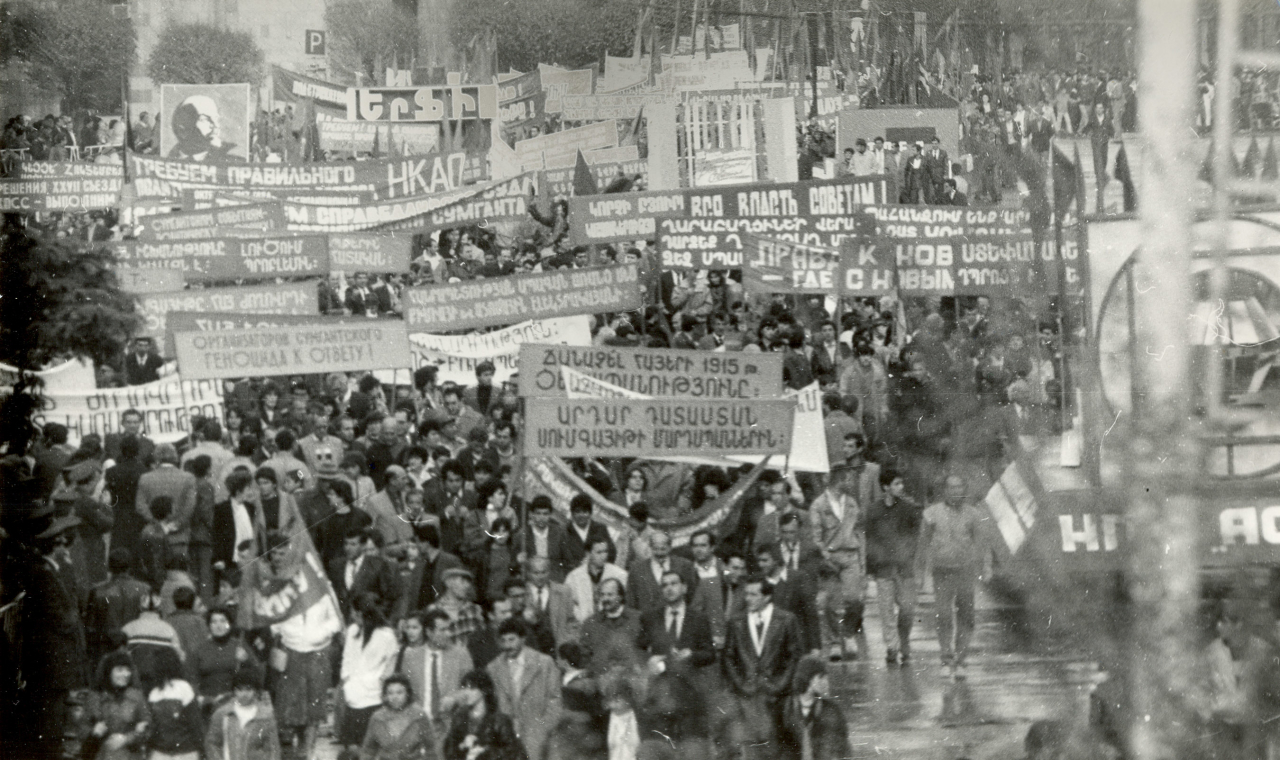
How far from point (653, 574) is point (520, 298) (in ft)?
8.42

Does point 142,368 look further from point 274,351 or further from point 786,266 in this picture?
point 786,266

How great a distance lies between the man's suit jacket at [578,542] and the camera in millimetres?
7410

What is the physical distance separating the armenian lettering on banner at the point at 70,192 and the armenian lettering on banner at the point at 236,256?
1229 millimetres

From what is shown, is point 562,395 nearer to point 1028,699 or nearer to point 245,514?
point 245,514

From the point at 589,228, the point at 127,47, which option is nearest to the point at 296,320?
the point at 589,228

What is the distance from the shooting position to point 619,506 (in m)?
7.56

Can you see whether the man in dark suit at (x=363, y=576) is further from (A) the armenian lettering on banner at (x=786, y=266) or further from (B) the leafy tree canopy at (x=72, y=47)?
(A) the armenian lettering on banner at (x=786, y=266)

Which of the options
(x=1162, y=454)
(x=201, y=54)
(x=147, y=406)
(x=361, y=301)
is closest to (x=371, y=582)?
(x=147, y=406)

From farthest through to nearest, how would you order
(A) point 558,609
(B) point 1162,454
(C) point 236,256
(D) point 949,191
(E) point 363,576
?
(D) point 949,191, (C) point 236,256, (E) point 363,576, (A) point 558,609, (B) point 1162,454

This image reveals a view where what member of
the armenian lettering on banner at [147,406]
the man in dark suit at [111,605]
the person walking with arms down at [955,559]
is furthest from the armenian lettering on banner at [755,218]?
the man in dark suit at [111,605]

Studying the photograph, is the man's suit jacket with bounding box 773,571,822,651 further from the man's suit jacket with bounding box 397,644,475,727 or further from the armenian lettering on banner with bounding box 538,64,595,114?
the armenian lettering on banner with bounding box 538,64,595,114

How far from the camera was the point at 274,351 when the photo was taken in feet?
25.6

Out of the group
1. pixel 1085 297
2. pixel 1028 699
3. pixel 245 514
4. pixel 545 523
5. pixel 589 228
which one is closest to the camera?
pixel 1085 297

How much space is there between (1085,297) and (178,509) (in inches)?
187
